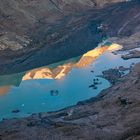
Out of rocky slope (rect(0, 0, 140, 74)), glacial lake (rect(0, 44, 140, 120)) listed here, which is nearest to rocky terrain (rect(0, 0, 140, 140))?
rocky slope (rect(0, 0, 140, 74))

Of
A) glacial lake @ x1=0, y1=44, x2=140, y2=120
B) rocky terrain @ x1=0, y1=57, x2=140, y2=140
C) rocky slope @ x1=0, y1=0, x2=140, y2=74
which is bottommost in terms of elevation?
rocky terrain @ x1=0, y1=57, x2=140, y2=140

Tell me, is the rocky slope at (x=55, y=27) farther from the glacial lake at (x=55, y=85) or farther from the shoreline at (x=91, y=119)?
the shoreline at (x=91, y=119)

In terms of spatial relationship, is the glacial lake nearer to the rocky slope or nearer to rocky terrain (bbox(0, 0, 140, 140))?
rocky terrain (bbox(0, 0, 140, 140))

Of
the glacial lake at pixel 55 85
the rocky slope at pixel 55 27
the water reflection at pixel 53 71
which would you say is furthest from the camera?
the rocky slope at pixel 55 27

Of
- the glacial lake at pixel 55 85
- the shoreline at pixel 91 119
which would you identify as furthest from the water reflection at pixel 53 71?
the shoreline at pixel 91 119

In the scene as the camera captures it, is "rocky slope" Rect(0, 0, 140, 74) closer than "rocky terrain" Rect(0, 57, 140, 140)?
No

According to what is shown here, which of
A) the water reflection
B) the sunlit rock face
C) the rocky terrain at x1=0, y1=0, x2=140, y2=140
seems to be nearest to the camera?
the rocky terrain at x1=0, y1=0, x2=140, y2=140

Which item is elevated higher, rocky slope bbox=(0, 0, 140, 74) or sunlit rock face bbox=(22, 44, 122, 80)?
rocky slope bbox=(0, 0, 140, 74)
